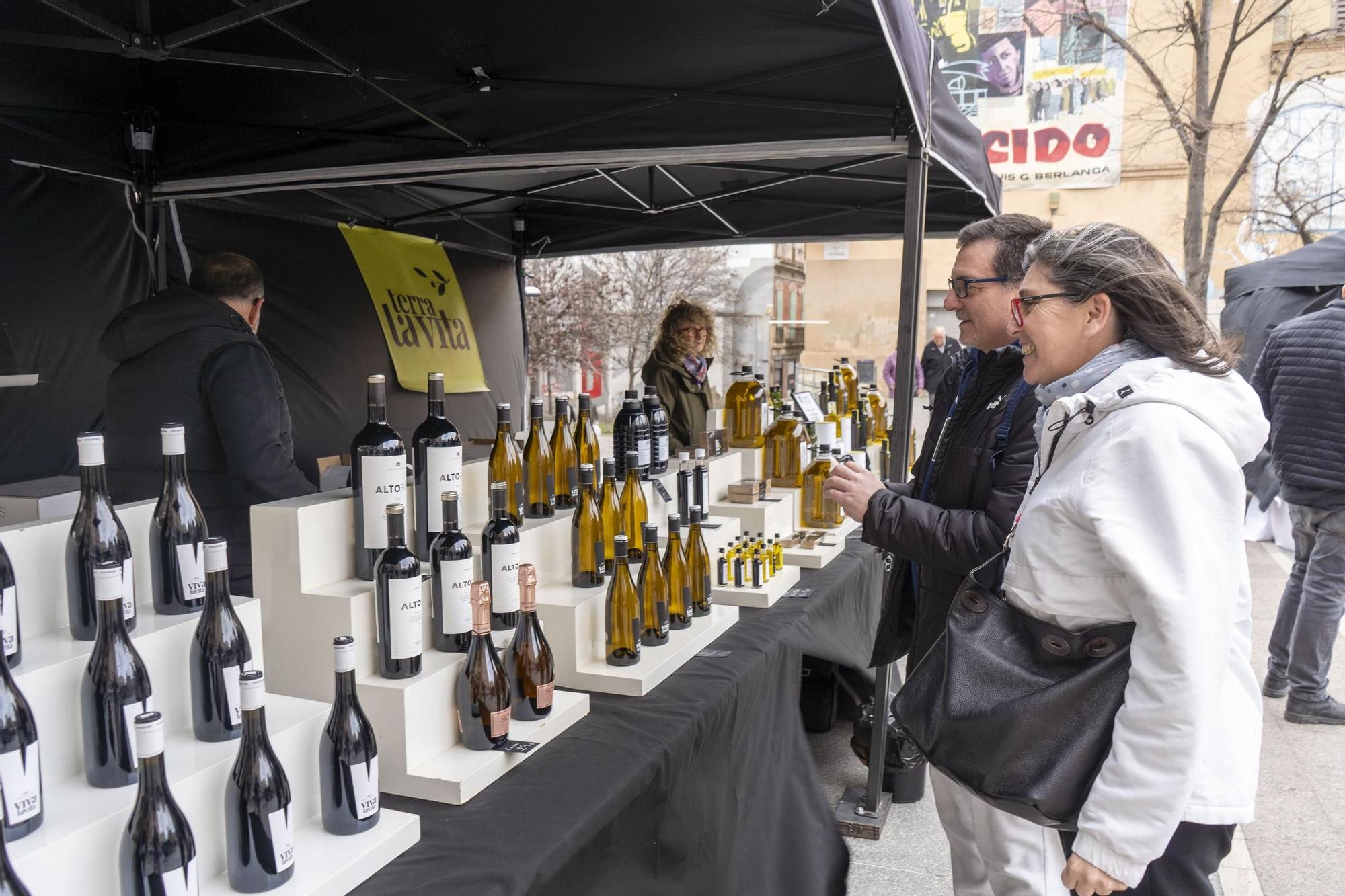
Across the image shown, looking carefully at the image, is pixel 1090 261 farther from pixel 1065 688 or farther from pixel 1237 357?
pixel 1065 688

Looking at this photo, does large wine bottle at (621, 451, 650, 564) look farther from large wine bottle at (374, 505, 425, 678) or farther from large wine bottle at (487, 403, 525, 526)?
large wine bottle at (374, 505, 425, 678)

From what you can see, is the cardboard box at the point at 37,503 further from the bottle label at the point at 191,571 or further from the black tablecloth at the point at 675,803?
the black tablecloth at the point at 675,803

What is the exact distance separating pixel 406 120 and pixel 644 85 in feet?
3.34

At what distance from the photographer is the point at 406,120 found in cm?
349

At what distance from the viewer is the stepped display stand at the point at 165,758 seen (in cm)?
101

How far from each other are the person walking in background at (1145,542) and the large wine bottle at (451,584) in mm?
781

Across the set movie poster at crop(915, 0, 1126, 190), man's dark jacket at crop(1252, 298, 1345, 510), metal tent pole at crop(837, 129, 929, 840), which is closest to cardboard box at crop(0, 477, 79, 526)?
metal tent pole at crop(837, 129, 929, 840)

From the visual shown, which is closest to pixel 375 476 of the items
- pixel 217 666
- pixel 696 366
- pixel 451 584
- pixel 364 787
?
pixel 451 584

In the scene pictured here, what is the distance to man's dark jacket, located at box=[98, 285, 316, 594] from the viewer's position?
2.34 metres

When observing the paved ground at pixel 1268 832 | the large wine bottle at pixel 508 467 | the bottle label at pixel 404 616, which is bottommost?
the paved ground at pixel 1268 832

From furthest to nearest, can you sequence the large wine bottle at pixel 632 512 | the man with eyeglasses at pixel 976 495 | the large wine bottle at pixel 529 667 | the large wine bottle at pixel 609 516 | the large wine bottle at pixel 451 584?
the large wine bottle at pixel 632 512 → the large wine bottle at pixel 609 516 → the man with eyeglasses at pixel 976 495 → the large wine bottle at pixel 529 667 → the large wine bottle at pixel 451 584

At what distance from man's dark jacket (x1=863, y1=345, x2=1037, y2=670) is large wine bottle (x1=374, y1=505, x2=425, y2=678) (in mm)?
1011

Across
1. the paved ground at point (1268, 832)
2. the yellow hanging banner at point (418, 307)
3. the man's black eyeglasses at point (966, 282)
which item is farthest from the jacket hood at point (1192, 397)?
the yellow hanging banner at point (418, 307)

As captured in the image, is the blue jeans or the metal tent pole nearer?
the metal tent pole
